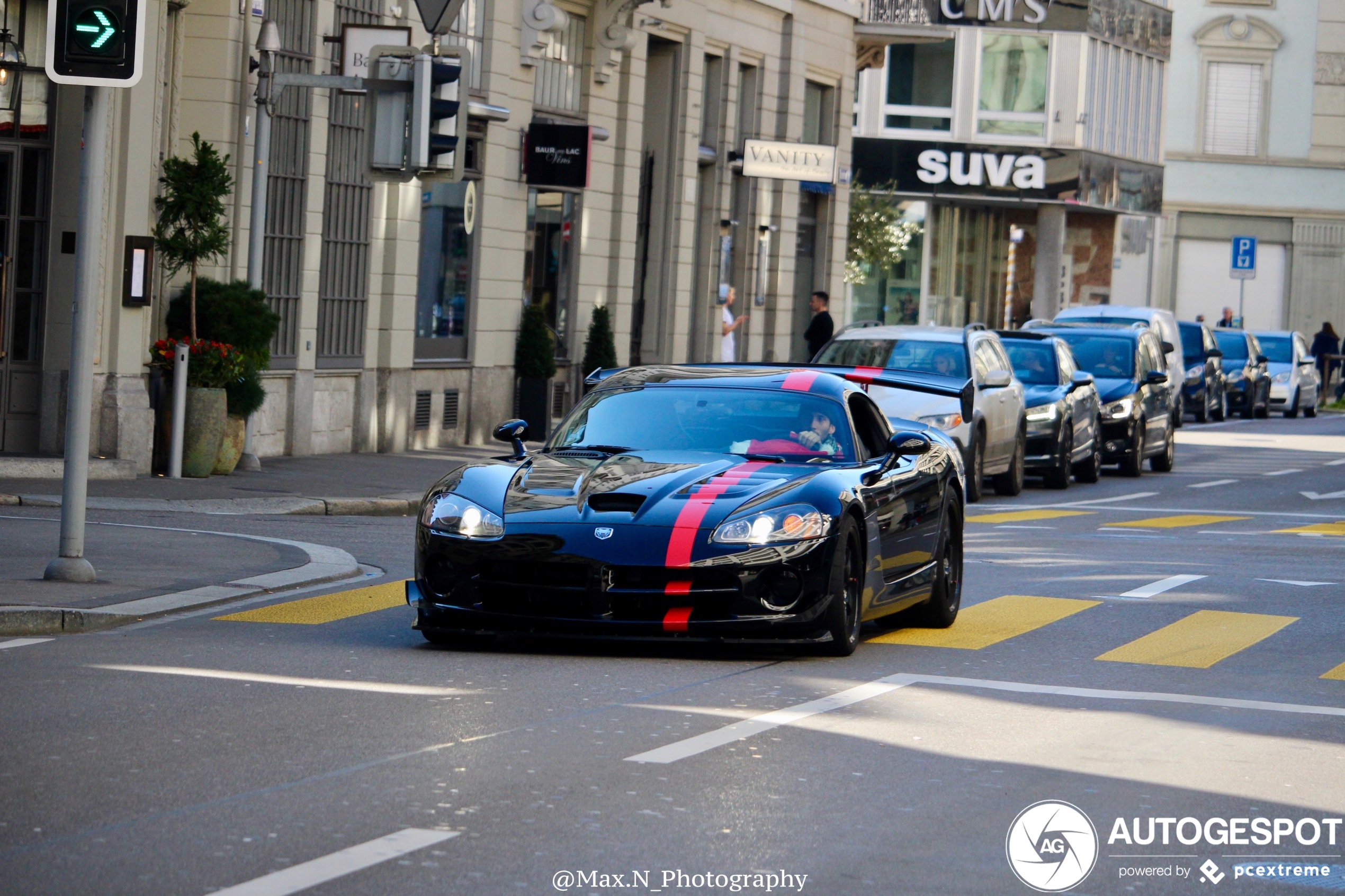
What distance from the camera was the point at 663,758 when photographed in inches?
285

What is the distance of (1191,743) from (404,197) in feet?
55.1

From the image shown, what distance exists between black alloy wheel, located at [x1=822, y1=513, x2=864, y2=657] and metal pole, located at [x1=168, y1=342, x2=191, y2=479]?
9.66 meters

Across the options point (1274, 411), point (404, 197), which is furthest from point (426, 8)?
point (1274, 411)

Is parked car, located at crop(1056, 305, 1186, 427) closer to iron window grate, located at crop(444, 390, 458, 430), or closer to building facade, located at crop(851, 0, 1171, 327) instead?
iron window grate, located at crop(444, 390, 458, 430)

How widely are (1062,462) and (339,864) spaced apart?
19.0 metres

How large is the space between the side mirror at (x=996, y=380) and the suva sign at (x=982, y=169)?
32605mm

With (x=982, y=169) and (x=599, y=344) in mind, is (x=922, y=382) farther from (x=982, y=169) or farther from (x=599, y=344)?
(x=982, y=169)

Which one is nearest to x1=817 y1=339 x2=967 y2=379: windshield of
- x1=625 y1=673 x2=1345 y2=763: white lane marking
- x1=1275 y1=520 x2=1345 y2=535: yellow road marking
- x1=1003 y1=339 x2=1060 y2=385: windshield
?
x1=1003 y1=339 x2=1060 y2=385: windshield

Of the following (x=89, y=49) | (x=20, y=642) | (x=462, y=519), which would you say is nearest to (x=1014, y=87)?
(x=89, y=49)

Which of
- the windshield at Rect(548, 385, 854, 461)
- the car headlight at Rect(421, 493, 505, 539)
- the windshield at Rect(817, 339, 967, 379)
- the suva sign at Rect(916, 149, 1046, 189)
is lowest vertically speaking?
the car headlight at Rect(421, 493, 505, 539)

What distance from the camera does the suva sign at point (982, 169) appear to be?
53312 mm

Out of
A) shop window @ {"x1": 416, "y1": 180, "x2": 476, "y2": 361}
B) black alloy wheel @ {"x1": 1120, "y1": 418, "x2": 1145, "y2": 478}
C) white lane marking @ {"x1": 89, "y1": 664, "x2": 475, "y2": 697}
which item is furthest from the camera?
black alloy wheel @ {"x1": 1120, "y1": 418, "x2": 1145, "y2": 478}

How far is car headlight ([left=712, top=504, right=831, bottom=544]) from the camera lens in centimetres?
939

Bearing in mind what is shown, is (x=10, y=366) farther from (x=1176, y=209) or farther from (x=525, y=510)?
(x=1176, y=209)
